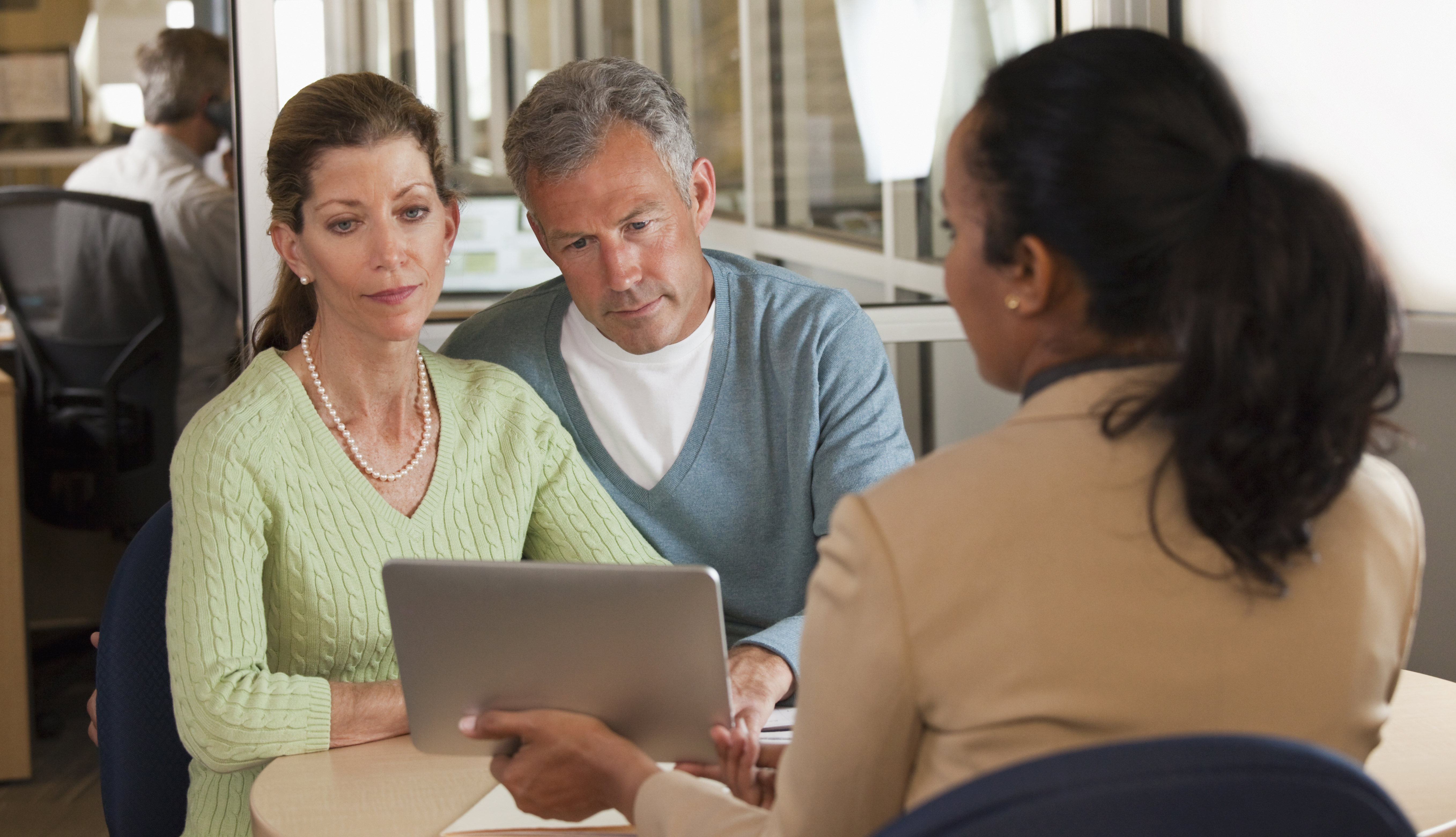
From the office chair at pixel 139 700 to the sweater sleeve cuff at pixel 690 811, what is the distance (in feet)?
2.28

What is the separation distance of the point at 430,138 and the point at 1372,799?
1.37 m

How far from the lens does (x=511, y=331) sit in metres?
1.85

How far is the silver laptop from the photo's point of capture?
0.96 m

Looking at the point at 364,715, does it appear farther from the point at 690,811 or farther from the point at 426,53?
the point at 426,53

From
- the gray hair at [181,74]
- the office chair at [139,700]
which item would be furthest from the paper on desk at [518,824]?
the gray hair at [181,74]

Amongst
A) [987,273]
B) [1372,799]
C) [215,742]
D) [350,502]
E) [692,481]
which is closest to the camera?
[1372,799]

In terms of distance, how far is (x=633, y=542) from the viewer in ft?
5.33

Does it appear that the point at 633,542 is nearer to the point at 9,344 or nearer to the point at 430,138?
the point at 430,138

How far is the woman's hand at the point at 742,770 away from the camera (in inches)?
40.9

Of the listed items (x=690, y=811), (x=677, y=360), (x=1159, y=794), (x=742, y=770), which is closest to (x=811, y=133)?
(x=677, y=360)

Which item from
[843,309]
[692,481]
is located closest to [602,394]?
[692,481]

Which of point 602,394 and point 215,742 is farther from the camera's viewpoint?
point 602,394

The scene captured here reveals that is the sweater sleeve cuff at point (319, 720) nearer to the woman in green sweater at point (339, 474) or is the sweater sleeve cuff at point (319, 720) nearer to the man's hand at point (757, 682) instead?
the woman in green sweater at point (339, 474)

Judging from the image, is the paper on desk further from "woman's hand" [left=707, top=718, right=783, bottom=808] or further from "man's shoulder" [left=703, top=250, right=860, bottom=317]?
"man's shoulder" [left=703, top=250, right=860, bottom=317]
